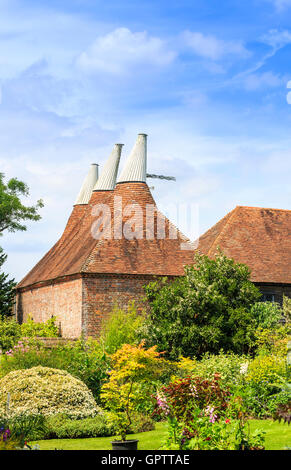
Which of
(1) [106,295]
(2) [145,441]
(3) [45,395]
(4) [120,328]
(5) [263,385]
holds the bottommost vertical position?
(2) [145,441]

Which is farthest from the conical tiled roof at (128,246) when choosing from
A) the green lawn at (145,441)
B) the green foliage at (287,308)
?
the green lawn at (145,441)

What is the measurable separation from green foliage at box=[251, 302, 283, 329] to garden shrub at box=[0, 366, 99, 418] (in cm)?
924

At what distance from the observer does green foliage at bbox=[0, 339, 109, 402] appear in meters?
23.2

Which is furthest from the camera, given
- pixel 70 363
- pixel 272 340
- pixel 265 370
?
pixel 272 340

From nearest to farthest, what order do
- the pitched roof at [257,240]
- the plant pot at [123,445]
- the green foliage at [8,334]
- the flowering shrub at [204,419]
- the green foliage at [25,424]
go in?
the flowering shrub at [204,419]
the plant pot at [123,445]
the green foliage at [25,424]
the green foliage at [8,334]
the pitched roof at [257,240]

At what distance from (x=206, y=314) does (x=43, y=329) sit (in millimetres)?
10076

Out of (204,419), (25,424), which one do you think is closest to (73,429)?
(25,424)

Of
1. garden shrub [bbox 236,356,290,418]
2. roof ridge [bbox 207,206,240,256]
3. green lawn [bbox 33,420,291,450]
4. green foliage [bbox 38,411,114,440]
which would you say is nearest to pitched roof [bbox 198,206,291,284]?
roof ridge [bbox 207,206,240,256]

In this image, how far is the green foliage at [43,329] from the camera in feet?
105

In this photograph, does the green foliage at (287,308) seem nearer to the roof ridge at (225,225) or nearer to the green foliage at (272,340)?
the green foliage at (272,340)

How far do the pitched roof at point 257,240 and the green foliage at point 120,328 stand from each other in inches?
237

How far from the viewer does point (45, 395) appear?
19500mm

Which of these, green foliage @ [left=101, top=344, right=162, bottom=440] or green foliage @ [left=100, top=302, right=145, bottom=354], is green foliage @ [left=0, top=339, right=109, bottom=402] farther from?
green foliage @ [left=101, top=344, right=162, bottom=440]

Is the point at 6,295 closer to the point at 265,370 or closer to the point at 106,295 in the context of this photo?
the point at 106,295
